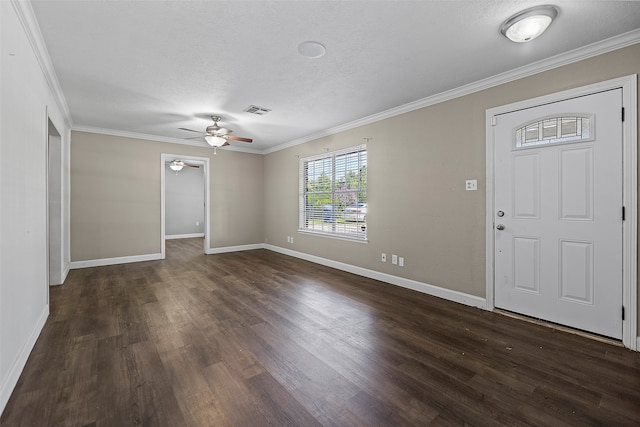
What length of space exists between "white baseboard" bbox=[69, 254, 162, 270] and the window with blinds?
321 centimetres

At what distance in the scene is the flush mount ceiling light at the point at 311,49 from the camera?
2.44 metres

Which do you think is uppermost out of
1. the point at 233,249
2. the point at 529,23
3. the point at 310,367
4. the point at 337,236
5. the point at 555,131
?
the point at 529,23

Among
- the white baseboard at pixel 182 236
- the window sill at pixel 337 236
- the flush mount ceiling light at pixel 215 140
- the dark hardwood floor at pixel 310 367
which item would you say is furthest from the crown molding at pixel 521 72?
the white baseboard at pixel 182 236

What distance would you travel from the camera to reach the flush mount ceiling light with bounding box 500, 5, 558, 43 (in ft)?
6.59

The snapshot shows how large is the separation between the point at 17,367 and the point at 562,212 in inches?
180

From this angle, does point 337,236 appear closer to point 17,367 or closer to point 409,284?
→ point 409,284

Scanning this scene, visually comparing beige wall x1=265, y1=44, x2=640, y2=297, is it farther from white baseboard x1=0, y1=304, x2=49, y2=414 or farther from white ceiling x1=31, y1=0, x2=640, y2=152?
white baseboard x1=0, y1=304, x2=49, y2=414

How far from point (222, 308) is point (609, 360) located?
11.5 feet

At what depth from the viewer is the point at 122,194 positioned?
18.1 ft

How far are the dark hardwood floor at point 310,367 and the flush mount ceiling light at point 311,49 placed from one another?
2.61 meters

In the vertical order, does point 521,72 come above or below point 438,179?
above

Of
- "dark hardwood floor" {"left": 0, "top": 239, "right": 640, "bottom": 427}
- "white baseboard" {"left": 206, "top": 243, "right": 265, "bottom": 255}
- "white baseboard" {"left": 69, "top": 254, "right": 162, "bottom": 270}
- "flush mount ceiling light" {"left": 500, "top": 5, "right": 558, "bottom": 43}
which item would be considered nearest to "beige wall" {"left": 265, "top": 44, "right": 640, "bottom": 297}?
"dark hardwood floor" {"left": 0, "top": 239, "right": 640, "bottom": 427}

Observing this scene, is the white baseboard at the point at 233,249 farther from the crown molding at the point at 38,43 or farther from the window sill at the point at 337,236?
the crown molding at the point at 38,43

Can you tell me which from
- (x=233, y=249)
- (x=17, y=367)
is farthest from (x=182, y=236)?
(x=17, y=367)
